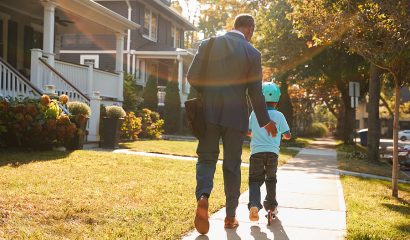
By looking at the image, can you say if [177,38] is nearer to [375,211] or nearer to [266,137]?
[375,211]

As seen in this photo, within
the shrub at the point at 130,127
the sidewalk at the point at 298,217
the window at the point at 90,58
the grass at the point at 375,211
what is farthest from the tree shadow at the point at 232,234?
the window at the point at 90,58

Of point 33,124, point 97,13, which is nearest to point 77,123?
point 33,124

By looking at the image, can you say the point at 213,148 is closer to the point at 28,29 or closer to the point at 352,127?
the point at 28,29

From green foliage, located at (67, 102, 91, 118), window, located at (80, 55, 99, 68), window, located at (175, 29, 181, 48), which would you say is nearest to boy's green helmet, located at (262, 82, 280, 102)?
green foliage, located at (67, 102, 91, 118)

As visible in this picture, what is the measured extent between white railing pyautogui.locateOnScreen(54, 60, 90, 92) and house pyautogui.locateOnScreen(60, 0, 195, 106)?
36.1 feet

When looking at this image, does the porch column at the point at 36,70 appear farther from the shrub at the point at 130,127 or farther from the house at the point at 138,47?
the house at the point at 138,47

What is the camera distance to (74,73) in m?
15.8

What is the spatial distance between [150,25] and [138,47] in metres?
2.02

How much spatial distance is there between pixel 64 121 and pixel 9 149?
4.20 ft

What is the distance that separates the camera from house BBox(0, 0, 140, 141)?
13469 mm

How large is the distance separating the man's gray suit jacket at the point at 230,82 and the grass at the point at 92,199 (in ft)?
3.92

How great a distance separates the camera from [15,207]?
204 inches

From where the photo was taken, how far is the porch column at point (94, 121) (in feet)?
47.1

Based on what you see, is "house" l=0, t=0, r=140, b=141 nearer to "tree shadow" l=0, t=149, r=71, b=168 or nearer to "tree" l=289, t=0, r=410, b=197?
"tree shadow" l=0, t=149, r=71, b=168
